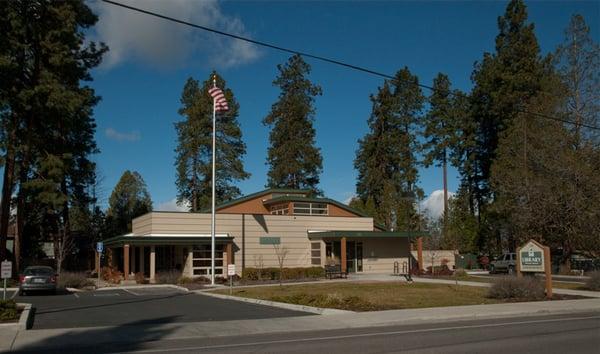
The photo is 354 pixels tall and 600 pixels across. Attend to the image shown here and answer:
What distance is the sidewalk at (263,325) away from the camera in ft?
42.3

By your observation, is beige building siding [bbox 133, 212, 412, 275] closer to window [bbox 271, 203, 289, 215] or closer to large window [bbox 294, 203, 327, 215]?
large window [bbox 294, 203, 327, 215]

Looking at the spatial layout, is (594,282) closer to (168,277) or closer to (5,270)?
(168,277)

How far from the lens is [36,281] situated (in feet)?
90.1

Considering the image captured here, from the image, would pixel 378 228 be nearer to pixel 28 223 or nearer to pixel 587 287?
pixel 587 287

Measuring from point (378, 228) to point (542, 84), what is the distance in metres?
20.1

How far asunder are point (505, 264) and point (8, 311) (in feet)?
117

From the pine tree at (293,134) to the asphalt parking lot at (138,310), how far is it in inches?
1513

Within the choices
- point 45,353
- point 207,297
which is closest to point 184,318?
point 45,353

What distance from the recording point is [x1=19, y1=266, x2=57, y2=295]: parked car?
27.4 meters

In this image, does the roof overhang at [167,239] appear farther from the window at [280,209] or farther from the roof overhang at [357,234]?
the roof overhang at [357,234]

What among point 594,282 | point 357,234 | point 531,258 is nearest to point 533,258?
point 531,258

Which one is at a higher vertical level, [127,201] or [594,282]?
[127,201]

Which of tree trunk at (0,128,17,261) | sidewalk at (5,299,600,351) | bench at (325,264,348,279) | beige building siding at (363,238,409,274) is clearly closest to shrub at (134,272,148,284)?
tree trunk at (0,128,17,261)

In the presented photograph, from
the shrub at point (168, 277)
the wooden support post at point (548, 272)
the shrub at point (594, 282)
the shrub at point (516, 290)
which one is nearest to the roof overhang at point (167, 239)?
the shrub at point (168, 277)
